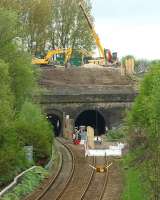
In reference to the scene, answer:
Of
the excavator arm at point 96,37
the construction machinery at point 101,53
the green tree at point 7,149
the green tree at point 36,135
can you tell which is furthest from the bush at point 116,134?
the construction machinery at point 101,53

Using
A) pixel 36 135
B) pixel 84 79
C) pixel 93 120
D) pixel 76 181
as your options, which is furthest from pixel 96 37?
pixel 76 181

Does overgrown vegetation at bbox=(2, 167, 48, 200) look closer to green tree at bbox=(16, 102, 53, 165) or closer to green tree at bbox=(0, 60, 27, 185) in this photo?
green tree at bbox=(0, 60, 27, 185)

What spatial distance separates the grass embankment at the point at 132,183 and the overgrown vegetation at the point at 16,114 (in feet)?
21.0

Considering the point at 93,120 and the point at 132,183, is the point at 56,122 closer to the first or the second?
the point at 93,120

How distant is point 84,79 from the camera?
267 ft

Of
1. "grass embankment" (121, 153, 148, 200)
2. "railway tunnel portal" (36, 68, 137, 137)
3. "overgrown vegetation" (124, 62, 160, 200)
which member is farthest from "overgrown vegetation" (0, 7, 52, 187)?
"railway tunnel portal" (36, 68, 137, 137)

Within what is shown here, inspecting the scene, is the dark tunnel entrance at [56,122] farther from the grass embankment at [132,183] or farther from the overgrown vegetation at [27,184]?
the grass embankment at [132,183]

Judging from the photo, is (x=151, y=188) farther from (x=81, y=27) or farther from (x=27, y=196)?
(x=81, y=27)

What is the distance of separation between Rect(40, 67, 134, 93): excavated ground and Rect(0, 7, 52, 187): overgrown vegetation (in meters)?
22.1

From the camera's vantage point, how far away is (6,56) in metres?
47.5

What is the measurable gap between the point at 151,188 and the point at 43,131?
63.5ft

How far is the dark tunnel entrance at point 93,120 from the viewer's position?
72.4 meters

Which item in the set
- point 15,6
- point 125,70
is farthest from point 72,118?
point 15,6

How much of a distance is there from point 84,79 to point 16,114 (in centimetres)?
3703
